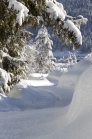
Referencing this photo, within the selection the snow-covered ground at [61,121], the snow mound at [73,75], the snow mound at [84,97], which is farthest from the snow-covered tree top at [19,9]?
the snow mound at [73,75]

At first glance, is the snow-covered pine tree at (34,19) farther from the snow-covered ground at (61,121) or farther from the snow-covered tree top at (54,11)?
the snow-covered ground at (61,121)

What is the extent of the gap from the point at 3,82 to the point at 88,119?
16.9ft

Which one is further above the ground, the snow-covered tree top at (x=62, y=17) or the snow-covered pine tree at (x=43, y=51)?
the snow-covered tree top at (x=62, y=17)

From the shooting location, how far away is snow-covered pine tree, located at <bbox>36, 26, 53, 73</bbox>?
4122 centimetres

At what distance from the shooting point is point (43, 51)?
42250mm

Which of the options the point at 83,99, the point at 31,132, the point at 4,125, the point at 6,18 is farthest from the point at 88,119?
the point at 6,18

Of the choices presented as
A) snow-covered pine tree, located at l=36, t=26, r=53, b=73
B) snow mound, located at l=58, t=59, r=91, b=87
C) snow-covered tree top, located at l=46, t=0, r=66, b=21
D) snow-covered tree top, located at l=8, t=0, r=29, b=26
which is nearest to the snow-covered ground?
snow-covered tree top, located at l=8, t=0, r=29, b=26

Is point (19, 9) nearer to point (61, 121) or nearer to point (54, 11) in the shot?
point (54, 11)

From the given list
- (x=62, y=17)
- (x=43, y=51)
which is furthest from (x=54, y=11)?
(x=43, y=51)

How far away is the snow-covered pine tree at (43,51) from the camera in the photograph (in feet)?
135

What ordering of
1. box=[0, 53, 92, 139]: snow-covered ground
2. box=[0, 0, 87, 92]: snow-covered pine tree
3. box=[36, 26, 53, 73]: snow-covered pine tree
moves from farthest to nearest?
box=[36, 26, 53, 73]: snow-covered pine tree, box=[0, 0, 87, 92]: snow-covered pine tree, box=[0, 53, 92, 139]: snow-covered ground

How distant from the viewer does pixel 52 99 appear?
902 centimetres

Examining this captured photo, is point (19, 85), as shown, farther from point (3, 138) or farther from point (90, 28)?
point (90, 28)

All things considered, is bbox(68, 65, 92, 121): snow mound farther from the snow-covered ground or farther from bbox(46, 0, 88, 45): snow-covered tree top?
bbox(46, 0, 88, 45): snow-covered tree top
